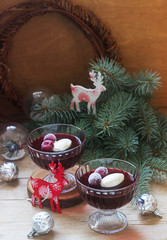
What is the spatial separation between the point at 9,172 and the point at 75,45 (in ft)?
1.75

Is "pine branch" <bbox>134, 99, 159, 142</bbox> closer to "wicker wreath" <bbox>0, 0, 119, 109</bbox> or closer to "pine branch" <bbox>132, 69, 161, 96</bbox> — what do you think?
"pine branch" <bbox>132, 69, 161, 96</bbox>

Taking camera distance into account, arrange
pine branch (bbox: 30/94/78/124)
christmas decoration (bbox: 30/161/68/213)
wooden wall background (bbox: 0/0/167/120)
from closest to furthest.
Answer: christmas decoration (bbox: 30/161/68/213) → pine branch (bbox: 30/94/78/124) → wooden wall background (bbox: 0/0/167/120)

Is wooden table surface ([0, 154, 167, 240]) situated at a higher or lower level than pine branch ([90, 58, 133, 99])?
lower

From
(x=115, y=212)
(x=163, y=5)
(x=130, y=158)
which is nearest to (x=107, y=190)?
(x=115, y=212)

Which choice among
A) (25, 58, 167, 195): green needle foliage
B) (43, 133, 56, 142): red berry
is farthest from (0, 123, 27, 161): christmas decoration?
(43, 133, 56, 142): red berry

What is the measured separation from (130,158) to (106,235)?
298 millimetres

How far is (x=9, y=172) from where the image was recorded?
0.94 meters

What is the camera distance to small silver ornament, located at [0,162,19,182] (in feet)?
3.08

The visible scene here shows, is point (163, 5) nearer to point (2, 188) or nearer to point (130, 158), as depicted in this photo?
point (130, 158)

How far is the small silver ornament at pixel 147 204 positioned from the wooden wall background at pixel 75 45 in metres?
0.55

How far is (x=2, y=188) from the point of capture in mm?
931

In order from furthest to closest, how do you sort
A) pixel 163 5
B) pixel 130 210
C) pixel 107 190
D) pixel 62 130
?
1. pixel 163 5
2. pixel 62 130
3. pixel 130 210
4. pixel 107 190

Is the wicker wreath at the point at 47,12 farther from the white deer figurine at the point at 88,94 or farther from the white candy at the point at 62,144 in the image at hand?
the white candy at the point at 62,144

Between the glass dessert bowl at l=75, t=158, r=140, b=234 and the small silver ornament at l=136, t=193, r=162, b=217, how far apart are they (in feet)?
0.15
